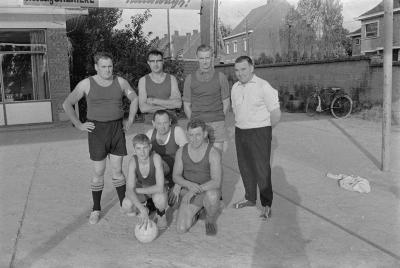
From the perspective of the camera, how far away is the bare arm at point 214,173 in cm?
435

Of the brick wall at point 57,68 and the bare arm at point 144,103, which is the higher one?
the brick wall at point 57,68

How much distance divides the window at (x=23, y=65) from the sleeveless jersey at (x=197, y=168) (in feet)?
34.4

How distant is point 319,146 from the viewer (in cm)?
880

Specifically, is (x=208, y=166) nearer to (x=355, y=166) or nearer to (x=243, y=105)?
(x=243, y=105)

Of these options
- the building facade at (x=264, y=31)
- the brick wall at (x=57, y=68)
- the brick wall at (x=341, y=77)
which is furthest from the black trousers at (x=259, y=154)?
the building facade at (x=264, y=31)

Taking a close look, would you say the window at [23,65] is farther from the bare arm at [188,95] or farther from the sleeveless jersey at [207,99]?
the sleeveless jersey at [207,99]

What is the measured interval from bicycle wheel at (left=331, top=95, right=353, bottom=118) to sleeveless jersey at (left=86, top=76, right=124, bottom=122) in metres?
10.1

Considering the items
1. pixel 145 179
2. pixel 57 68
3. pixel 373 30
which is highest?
pixel 373 30

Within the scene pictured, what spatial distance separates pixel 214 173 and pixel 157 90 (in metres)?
1.21

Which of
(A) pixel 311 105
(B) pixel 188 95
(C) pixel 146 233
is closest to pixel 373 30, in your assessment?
(A) pixel 311 105

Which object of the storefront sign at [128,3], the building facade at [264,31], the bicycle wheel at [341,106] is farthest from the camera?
the building facade at [264,31]

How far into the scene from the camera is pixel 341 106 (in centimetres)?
1355

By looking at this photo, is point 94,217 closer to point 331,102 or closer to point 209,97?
point 209,97

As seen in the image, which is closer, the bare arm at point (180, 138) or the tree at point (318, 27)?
the bare arm at point (180, 138)
